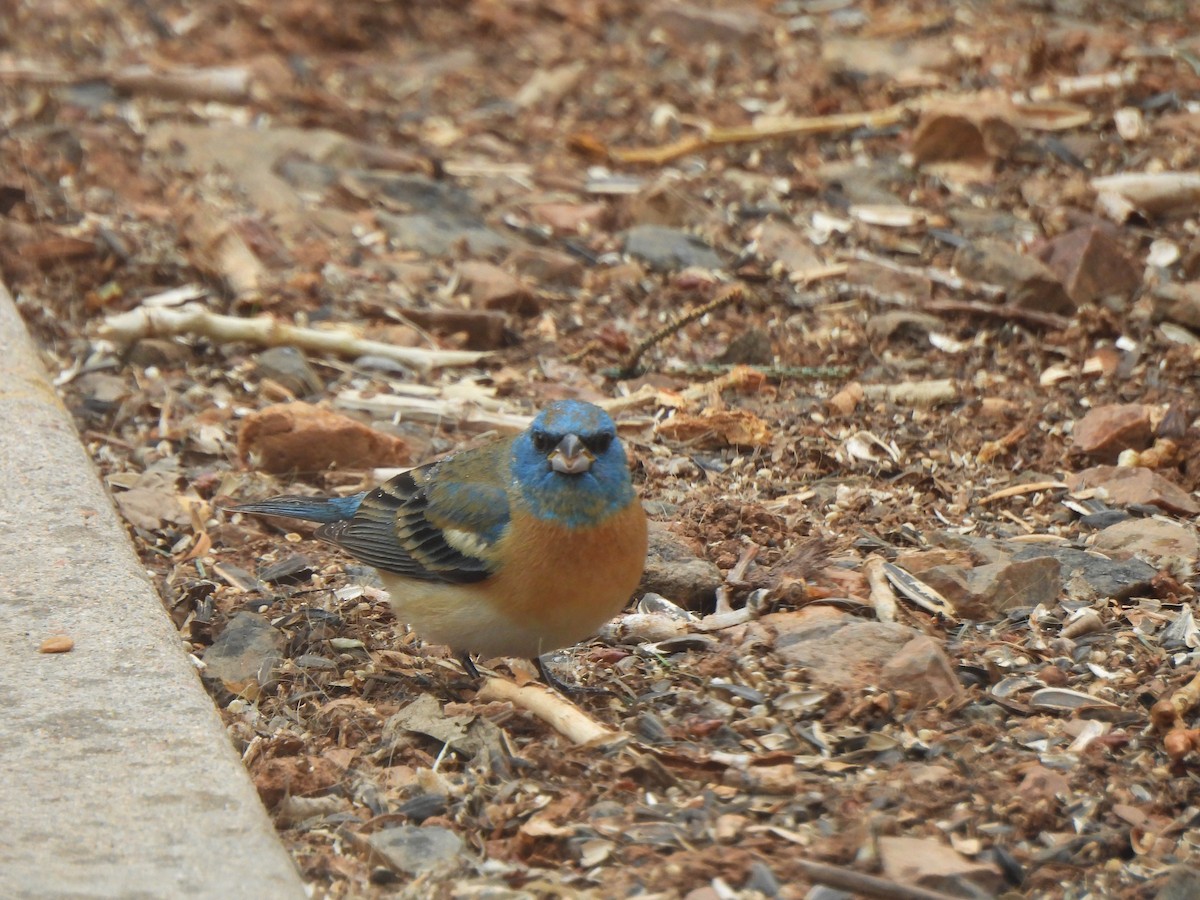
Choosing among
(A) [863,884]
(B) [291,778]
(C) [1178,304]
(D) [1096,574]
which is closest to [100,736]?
(B) [291,778]

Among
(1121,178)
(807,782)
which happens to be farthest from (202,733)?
(1121,178)

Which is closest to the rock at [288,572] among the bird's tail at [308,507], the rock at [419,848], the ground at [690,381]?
the ground at [690,381]

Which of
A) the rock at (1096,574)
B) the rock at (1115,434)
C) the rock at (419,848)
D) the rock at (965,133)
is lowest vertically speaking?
the rock at (419,848)

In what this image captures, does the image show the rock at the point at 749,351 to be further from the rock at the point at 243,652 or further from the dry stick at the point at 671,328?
the rock at the point at 243,652

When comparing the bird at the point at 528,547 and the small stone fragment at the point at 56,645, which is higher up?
the bird at the point at 528,547

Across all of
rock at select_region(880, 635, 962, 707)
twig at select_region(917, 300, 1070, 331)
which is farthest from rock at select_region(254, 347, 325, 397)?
rock at select_region(880, 635, 962, 707)

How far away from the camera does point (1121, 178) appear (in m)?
6.19

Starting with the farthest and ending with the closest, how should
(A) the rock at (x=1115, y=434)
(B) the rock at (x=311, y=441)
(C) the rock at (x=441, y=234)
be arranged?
1. (C) the rock at (x=441, y=234)
2. (B) the rock at (x=311, y=441)
3. (A) the rock at (x=1115, y=434)

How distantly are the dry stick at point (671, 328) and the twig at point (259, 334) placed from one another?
0.56 meters

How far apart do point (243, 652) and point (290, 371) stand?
5.67 feet

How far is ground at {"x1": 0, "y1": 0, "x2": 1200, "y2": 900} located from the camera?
10.4ft

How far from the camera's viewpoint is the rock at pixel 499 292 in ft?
19.6

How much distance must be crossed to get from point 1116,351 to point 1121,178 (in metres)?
1.11

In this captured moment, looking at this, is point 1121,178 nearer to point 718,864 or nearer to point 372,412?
point 372,412
